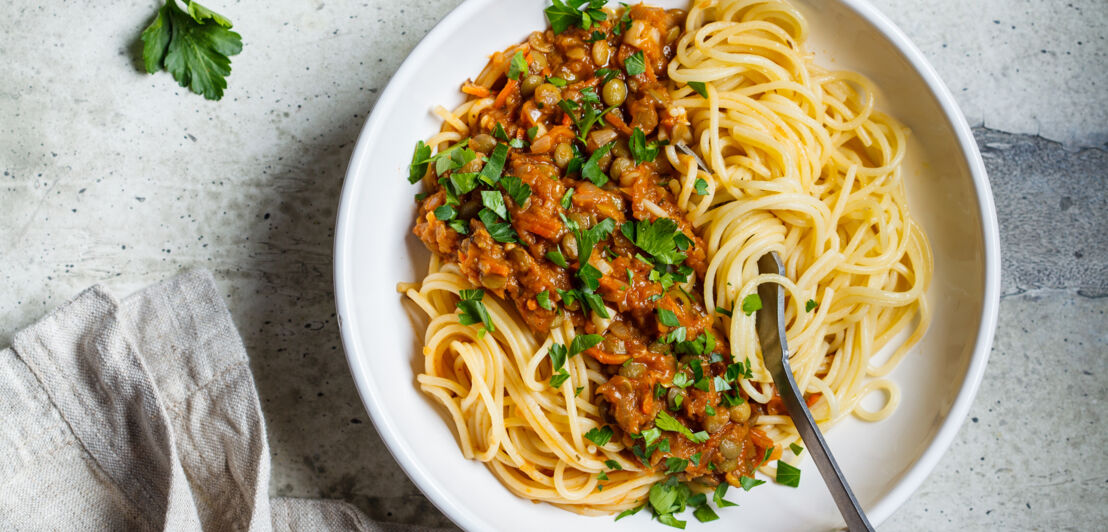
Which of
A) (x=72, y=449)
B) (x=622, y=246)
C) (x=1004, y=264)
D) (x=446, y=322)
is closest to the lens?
(x=622, y=246)

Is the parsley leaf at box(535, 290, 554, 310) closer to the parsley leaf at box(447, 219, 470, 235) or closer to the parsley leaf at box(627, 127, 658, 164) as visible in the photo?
the parsley leaf at box(447, 219, 470, 235)

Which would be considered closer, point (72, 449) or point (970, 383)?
point (970, 383)

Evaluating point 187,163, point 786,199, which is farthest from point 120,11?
point 786,199

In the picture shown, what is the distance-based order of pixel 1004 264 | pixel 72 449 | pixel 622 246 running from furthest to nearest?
pixel 1004 264
pixel 72 449
pixel 622 246


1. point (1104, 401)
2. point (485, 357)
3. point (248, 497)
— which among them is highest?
point (485, 357)

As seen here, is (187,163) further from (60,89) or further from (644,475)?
(644,475)

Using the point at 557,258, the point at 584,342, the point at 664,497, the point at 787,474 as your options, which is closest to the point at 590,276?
the point at 557,258

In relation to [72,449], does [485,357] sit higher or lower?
higher

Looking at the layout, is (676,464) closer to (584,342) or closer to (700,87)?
(584,342)
